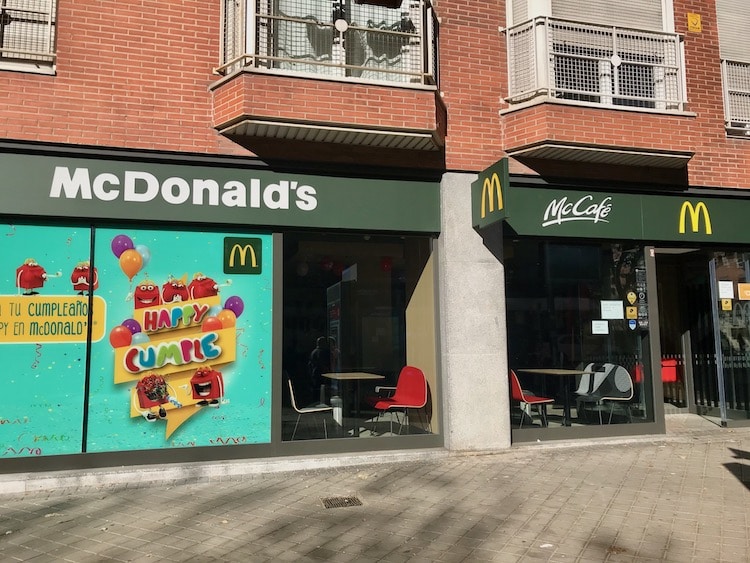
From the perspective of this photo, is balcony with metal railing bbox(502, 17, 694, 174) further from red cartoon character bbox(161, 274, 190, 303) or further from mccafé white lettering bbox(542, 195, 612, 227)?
red cartoon character bbox(161, 274, 190, 303)

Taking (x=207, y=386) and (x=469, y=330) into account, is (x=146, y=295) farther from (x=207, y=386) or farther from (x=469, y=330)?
(x=469, y=330)

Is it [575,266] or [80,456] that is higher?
[575,266]

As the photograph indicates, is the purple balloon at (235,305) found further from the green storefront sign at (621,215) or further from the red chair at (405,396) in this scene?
the green storefront sign at (621,215)

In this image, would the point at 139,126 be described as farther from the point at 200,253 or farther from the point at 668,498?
the point at 668,498

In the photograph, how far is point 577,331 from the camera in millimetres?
8859

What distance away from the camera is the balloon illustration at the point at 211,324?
7203 millimetres

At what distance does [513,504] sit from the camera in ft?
18.6

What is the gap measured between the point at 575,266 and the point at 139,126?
6196 mm

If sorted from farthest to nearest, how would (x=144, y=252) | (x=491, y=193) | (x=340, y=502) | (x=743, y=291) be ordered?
(x=743, y=291) < (x=491, y=193) < (x=144, y=252) < (x=340, y=502)

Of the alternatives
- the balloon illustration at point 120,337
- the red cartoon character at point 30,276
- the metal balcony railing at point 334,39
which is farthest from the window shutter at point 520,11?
the red cartoon character at point 30,276

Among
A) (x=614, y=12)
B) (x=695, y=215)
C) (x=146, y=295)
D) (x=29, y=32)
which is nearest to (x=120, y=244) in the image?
(x=146, y=295)

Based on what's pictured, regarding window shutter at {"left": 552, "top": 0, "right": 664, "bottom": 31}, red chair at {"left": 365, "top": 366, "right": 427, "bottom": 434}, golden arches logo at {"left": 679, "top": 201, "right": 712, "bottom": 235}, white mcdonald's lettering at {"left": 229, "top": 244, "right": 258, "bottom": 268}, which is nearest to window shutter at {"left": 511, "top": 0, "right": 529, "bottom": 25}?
window shutter at {"left": 552, "top": 0, "right": 664, "bottom": 31}

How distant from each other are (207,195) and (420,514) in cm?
434

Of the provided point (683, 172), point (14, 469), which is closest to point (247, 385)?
point (14, 469)
